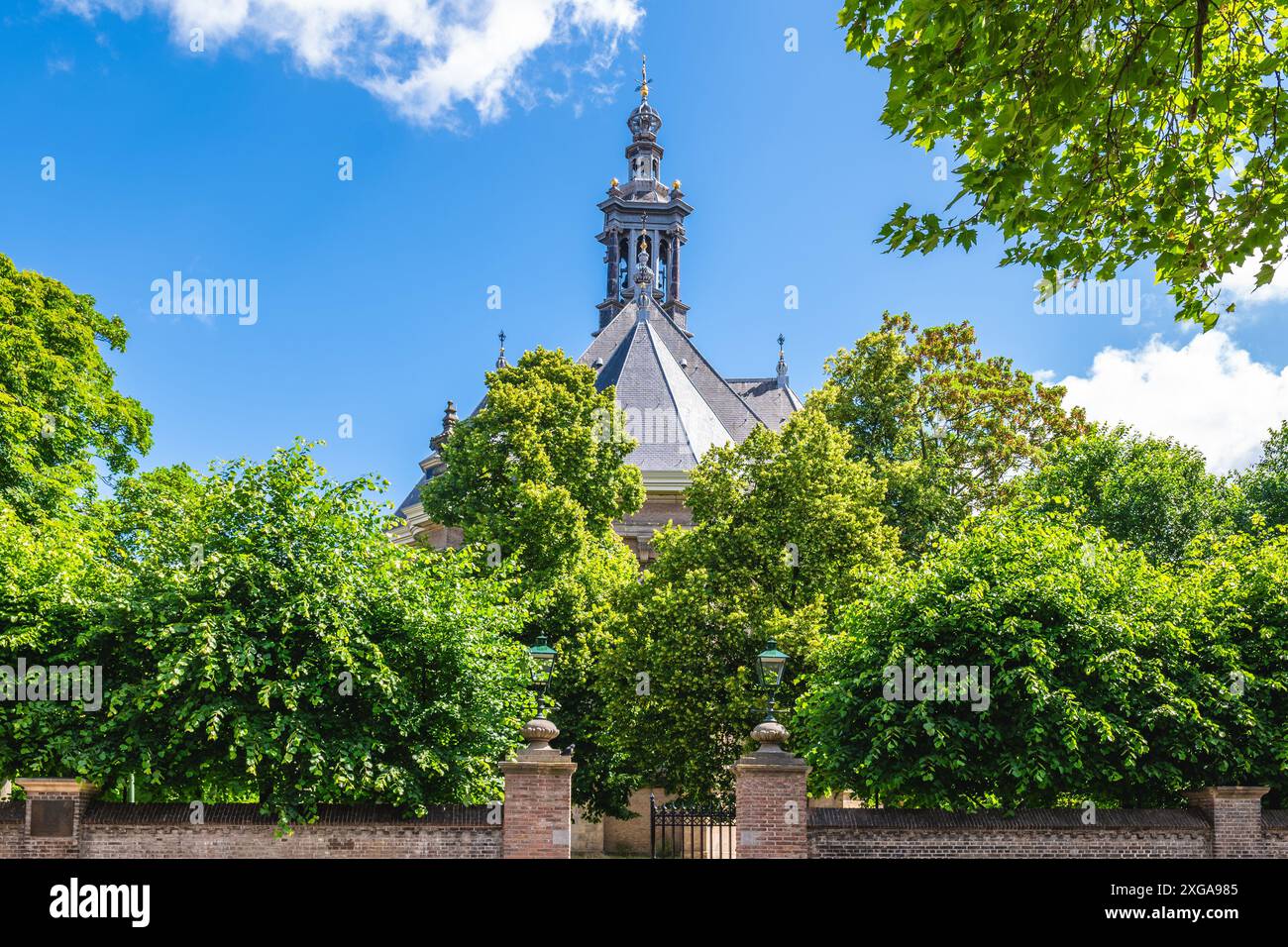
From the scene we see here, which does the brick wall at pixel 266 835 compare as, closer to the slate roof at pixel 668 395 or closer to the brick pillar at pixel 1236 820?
Result: the brick pillar at pixel 1236 820

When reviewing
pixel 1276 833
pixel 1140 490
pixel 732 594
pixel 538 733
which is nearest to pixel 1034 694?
pixel 1276 833

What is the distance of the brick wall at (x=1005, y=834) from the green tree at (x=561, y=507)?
10388mm

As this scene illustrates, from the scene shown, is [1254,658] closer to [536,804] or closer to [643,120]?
[536,804]

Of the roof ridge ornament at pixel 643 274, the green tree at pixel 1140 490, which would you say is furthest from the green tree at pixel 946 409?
the roof ridge ornament at pixel 643 274

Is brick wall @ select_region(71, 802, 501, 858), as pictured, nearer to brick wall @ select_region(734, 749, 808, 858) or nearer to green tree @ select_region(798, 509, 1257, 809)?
brick wall @ select_region(734, 749, 808, 858)

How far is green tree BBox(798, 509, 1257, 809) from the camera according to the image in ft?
57.4

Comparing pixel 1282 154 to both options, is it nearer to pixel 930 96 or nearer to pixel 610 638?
→ pixel 930 96

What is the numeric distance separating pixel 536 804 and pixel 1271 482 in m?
28.2

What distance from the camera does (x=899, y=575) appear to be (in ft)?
67.3

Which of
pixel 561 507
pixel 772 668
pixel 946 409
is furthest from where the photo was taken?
pixel 946 409

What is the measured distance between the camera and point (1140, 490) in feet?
109

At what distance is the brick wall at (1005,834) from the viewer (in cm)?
1611

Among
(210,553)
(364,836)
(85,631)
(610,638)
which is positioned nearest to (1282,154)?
(364,836)
